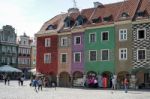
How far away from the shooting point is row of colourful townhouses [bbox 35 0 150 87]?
43.2 m

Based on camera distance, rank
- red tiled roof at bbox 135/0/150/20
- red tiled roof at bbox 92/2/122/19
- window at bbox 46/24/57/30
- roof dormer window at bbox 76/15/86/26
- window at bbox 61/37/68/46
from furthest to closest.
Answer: window at bbox 46/24/57/30
window at bbox 61/37/68/46
roof dormer window at bbox 76/15/86/26
red tiled roof at bbox 92/2/122/19
red tiled roof at bbox 135/0/150/20

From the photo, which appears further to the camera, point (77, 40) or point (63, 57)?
point (63, 57)

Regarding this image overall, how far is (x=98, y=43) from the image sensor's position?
47312 millimetres

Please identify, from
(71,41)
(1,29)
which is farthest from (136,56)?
(1,29)

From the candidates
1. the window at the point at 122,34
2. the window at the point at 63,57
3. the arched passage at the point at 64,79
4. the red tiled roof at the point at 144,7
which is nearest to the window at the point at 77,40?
the window at the point at 63,57

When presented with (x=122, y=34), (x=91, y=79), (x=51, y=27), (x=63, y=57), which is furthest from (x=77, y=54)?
(x=122, y=34)

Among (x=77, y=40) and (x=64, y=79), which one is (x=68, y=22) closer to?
(x=77, y=40)

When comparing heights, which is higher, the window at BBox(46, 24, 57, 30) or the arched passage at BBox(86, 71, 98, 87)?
the window at BBox(46, 24, 57, 30)

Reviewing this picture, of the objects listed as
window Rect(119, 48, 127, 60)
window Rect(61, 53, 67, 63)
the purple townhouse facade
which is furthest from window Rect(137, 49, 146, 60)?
window Rect(61, 53, 67, 63)

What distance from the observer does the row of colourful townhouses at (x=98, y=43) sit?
43250mm

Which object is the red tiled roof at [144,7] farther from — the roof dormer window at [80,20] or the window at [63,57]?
the window at [63,57]

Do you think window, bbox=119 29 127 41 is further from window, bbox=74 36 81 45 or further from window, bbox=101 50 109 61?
window, bbox=74 36 81 45

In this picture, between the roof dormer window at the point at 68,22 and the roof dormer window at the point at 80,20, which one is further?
the roof dormer window at the point at 68,22

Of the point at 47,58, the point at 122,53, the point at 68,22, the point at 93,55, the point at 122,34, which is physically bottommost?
the point at 47,58
